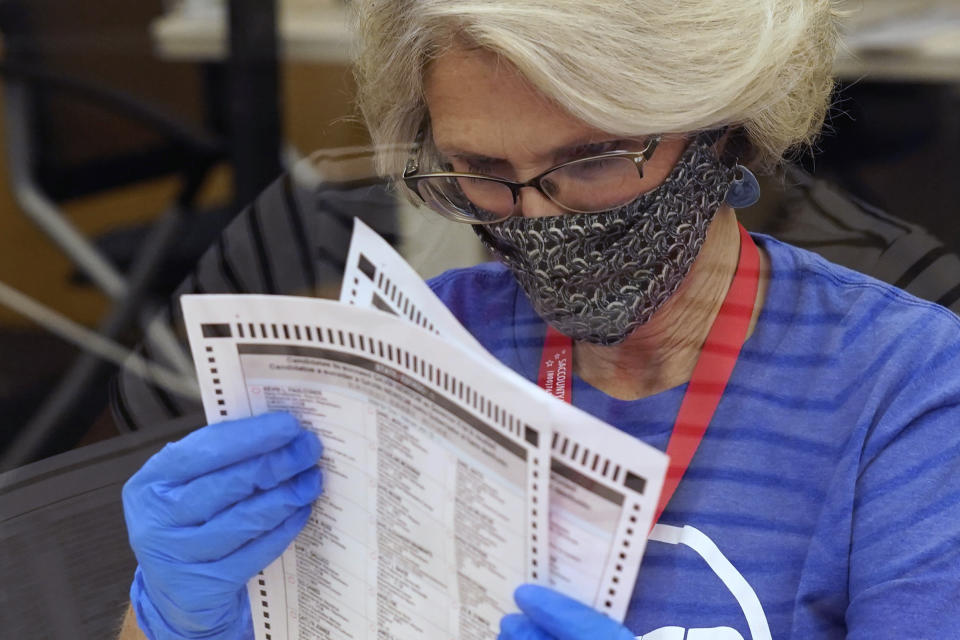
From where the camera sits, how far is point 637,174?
99cm

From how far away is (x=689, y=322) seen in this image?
1062 millimetres

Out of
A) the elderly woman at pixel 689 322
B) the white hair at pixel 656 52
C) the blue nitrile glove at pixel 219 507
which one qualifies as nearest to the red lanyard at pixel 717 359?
the elderly woman at pixel 689 322

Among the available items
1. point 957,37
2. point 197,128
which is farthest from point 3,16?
point 957,37

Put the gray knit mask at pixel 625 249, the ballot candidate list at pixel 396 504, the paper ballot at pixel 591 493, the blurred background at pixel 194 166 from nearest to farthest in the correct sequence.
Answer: the paper ballot at pixel 591 493
the ballot candidate list at pixel 396 504
the gray knit mask at pixel 625 249
the blurred background at pixel 194 166

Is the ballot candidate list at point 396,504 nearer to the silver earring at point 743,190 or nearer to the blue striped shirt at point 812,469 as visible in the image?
the blue striped shirt at point 812,469

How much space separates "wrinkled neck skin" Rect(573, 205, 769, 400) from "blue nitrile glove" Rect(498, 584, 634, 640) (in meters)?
0.26

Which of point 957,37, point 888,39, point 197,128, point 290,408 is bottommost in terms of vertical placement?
point 290,408

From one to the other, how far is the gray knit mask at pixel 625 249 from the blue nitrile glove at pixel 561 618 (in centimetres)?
27

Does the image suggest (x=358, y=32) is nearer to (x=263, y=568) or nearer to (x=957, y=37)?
(x=263, y=568)

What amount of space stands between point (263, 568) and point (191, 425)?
0.24 meters

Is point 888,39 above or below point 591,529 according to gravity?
above

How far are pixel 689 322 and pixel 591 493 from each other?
294mm

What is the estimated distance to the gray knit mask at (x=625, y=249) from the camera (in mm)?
1003

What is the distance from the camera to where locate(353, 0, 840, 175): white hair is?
2.93ft
